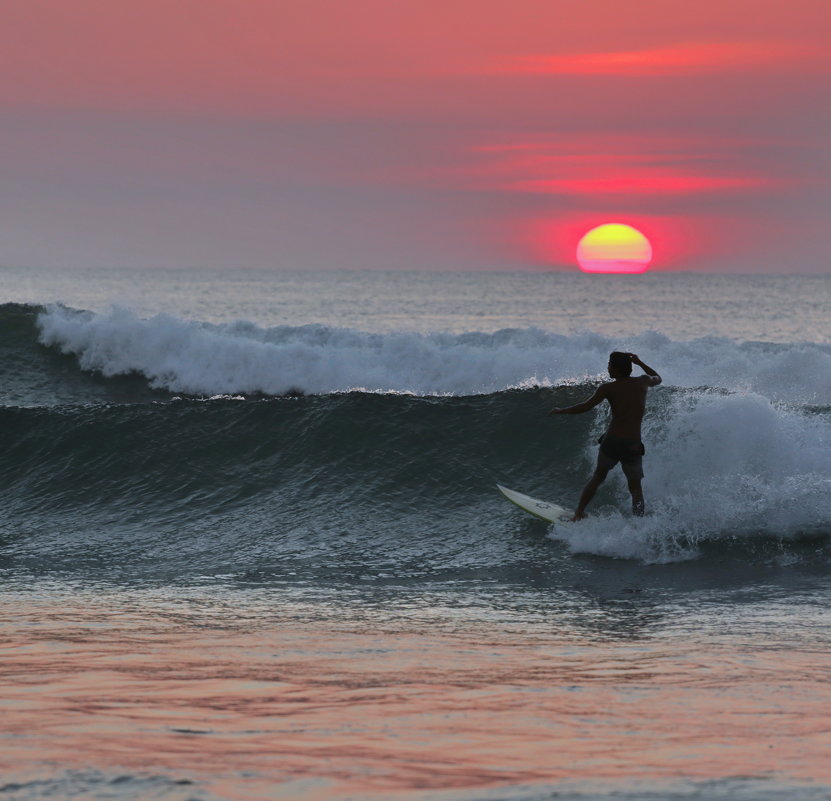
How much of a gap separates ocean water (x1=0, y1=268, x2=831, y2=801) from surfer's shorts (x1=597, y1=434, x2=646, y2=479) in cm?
50

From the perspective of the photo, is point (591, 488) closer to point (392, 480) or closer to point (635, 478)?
point (635, 478)

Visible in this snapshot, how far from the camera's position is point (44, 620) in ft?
24.4

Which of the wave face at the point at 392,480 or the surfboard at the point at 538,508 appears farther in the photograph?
the surfboard at the point at 538,508

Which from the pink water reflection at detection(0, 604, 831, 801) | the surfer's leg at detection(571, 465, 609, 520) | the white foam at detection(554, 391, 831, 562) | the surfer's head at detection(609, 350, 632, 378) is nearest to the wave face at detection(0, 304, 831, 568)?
the white foam at detection(554, 391, 831, 562)

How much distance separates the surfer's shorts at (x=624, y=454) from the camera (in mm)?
10016

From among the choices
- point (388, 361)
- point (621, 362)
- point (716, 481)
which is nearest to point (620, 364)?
point (621, 362)

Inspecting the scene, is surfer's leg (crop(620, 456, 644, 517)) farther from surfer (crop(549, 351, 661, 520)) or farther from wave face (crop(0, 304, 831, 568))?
wave face (crop(0, 304, 831, 568))

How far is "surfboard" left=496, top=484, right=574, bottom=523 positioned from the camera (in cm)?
1076

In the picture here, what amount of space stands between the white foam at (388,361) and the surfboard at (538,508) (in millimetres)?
7859

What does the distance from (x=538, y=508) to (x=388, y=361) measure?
37.5ft

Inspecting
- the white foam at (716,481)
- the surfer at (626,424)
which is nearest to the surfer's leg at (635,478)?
the surfer at (626,424)

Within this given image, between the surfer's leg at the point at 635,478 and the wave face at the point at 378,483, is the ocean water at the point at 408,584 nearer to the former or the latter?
the wave face at the point at 378,483

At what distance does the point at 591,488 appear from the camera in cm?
1028

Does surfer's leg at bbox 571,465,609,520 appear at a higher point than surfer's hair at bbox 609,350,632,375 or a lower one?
lower
